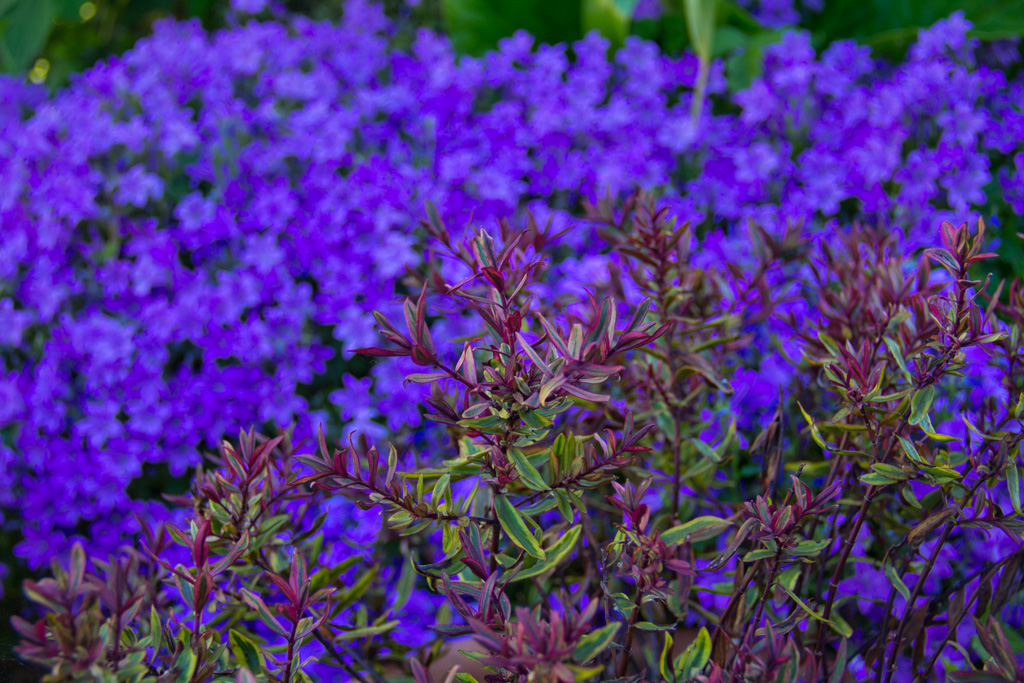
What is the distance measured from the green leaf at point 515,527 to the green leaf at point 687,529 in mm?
173

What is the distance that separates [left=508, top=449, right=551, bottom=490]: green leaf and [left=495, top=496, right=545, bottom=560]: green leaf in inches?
1.9

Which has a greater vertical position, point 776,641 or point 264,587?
point 776,641

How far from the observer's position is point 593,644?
22.9 inches

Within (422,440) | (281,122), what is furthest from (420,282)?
(281,122)

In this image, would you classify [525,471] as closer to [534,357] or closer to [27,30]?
[534,357]

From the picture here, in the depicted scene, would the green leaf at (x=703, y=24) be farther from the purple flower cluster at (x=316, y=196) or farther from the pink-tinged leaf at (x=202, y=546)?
the pink-tinged leaf at (x=202, y=546)

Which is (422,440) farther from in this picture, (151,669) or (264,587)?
(151,669)

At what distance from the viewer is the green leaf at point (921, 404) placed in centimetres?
71

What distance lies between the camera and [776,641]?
0.65 metres

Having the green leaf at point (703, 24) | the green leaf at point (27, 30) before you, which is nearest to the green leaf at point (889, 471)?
the green leaf at point (703, 24)

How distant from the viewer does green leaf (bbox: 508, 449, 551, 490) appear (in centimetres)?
65

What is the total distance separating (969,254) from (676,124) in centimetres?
122

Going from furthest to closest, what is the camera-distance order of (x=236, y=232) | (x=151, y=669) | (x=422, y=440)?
(x=236, y=232)
(x=422, y=440)
(x=151, y=669)

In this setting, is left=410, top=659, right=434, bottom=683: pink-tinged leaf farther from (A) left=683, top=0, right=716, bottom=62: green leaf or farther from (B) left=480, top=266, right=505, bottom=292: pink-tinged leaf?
(A) left=683, top=0, right=716, bottom=62: green leaf
